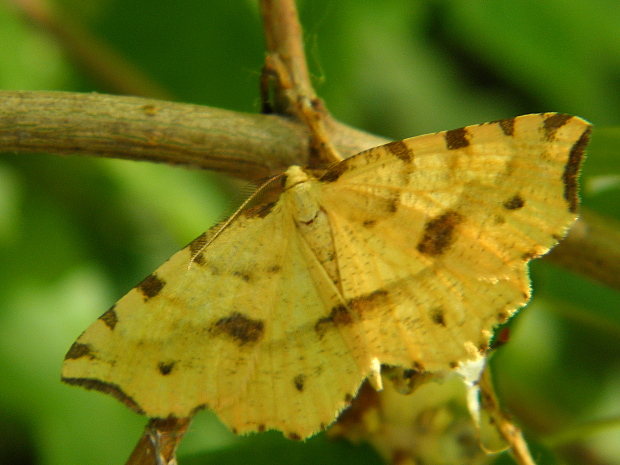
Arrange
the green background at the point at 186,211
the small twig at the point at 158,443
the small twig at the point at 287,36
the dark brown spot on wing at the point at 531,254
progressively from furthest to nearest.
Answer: the green background at the point at 186,211 → the small twig at the point at 287,36 → the dark brown spot on wing at the point at 531,254 → the small twig at the point at 158,443

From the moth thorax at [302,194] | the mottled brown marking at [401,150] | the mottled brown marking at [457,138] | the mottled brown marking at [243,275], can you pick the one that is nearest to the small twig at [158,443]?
the mottled brown marking at [243,275]

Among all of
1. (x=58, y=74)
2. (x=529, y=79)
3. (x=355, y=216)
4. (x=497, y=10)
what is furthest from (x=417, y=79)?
(x=355, y=216)

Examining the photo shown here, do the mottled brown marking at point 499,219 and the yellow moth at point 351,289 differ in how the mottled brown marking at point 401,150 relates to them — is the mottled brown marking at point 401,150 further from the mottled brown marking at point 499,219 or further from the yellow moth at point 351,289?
the mottled brown marking at point 499,219

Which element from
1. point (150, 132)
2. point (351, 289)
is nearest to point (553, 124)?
point (351, 289)

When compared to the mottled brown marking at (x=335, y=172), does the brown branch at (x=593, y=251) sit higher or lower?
lower

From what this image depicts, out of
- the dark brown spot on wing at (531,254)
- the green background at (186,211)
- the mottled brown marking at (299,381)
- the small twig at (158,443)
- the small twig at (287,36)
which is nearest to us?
the small twig at (158,443)

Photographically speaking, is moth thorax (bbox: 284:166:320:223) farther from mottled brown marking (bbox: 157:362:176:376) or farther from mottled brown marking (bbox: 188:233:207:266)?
mottled brown marking (bbox: 157:362:176:376)

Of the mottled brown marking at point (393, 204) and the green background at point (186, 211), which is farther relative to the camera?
the green background at point (186, 211)

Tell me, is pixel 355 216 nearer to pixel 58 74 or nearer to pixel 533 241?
pixel 533 241
